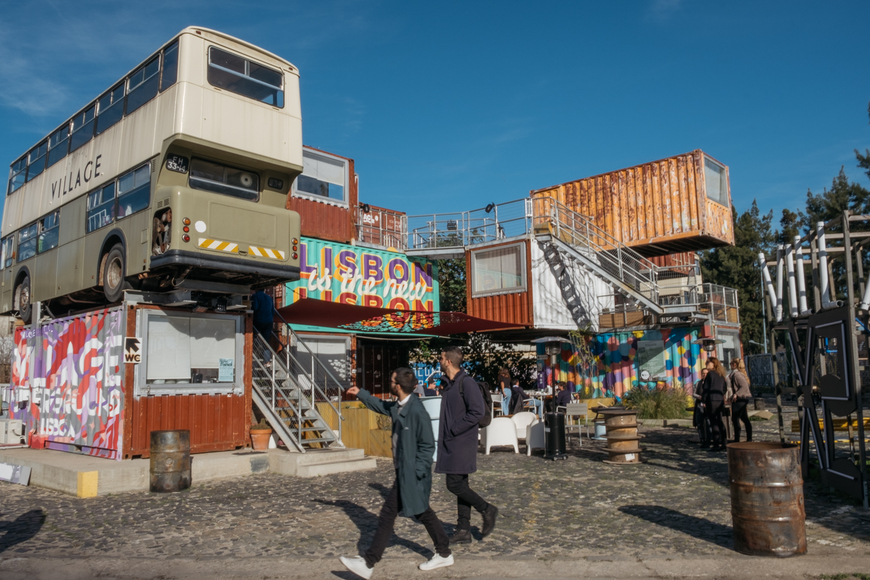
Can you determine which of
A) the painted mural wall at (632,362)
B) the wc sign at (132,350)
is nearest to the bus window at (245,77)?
the wc sign at (132,350)

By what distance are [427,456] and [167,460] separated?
5.83m

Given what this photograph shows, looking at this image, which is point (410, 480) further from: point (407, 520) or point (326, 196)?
point (326, 196)

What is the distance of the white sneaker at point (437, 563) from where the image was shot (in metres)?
5.64

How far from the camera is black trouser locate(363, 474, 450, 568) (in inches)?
210

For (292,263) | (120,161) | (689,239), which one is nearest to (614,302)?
(689,239)

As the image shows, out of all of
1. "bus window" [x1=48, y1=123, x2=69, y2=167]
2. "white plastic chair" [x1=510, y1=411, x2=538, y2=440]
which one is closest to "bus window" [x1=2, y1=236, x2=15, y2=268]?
"bus window" [x1=48, y1=123, x2=69, y2=167]

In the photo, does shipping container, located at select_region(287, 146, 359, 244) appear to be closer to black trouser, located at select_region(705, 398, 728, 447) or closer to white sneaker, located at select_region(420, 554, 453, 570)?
black trouser, located at select_region(705, 398, 728, 447)

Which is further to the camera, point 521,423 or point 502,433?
point 521,423

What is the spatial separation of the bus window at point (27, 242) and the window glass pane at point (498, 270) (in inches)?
566

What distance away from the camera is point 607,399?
21688 mm

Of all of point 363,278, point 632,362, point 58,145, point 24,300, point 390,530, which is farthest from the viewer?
point 632,362

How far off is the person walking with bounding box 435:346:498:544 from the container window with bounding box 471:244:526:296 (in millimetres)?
17480

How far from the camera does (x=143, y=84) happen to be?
11.8 meters

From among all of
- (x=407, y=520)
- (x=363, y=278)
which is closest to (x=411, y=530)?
(x=407, y=520)
